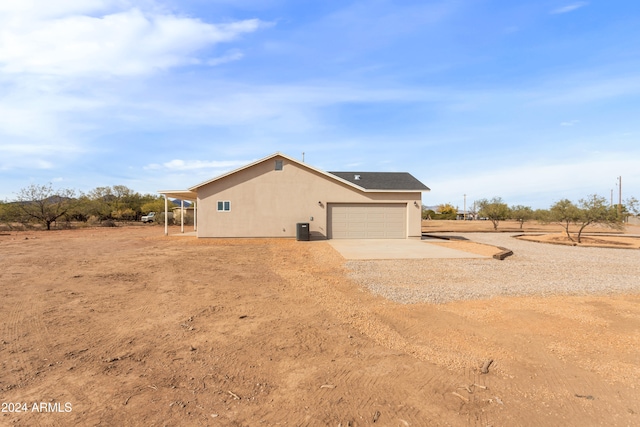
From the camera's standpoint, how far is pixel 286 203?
20062mm

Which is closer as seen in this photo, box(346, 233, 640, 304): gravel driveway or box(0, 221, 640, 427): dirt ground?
box(0, 221, 640, 427): dirt ground

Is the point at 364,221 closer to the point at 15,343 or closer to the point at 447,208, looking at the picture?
the point at 15,343

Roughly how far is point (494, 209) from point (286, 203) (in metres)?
24.4

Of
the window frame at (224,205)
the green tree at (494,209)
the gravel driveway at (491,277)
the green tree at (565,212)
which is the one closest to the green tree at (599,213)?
the green tree at (565,212)

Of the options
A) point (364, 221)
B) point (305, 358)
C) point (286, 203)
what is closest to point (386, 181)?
A: point (364, 221)

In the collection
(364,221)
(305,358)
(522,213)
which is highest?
(522,213)

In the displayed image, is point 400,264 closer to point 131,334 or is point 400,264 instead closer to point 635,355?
point 635,355

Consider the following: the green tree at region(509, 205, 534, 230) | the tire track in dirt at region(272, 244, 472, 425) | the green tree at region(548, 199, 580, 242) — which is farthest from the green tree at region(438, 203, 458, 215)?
the tire track in dirt at region(272, 244, 472, 425)

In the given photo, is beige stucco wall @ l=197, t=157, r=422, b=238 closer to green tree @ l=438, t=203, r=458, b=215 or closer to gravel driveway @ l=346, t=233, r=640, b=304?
gravel driveway @ l=346, t=233, r=640, b=304

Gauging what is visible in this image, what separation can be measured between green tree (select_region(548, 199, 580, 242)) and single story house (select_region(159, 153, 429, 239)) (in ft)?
29.9

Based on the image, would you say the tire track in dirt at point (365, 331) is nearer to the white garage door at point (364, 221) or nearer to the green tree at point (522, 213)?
the white garage door at point (364, 221)

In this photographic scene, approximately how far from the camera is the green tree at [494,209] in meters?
34.9

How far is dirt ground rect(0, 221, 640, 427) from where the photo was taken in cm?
318

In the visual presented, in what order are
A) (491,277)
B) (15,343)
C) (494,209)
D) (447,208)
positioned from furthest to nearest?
(447,208) → (494,209) → (491,277) → (15,343)
